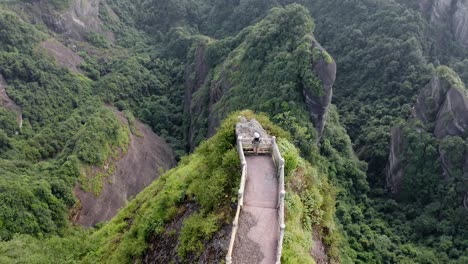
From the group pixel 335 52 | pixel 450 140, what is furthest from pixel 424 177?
pixel 335 52

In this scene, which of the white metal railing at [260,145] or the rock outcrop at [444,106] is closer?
the white metal railing at [260,145]

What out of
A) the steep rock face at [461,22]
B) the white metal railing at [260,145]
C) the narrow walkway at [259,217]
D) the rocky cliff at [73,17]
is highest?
the steep rock face at [461,22]

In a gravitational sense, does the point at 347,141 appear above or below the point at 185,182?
above

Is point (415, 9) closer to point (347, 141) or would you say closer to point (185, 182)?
point (347, 141)

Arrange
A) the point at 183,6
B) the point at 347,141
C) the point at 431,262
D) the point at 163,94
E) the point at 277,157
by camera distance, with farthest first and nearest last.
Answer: the point at 183,6 < the point at 163,94 < the point at 347,141 < the point at 431,262 < the point at 277,157

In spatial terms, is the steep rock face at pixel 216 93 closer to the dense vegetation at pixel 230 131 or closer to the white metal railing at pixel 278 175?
the dense vegetation at pixel 230 131

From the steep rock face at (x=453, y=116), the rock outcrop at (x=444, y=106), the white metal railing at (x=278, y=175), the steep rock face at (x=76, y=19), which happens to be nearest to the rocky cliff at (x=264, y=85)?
the steep rock face at (x=453, y=116)
